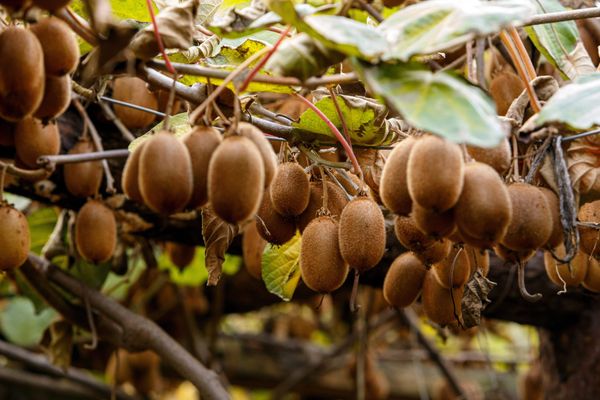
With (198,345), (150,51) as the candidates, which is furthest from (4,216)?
(198,345)

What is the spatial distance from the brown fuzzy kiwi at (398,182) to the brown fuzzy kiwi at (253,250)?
0.57 m

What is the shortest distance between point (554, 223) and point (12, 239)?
0.66 m

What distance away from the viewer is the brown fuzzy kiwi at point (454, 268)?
100 cm

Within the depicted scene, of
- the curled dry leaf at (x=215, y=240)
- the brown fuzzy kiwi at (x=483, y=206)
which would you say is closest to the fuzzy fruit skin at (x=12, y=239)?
the curled dry leaf at (x=215, y=240)

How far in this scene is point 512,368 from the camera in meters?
3.12

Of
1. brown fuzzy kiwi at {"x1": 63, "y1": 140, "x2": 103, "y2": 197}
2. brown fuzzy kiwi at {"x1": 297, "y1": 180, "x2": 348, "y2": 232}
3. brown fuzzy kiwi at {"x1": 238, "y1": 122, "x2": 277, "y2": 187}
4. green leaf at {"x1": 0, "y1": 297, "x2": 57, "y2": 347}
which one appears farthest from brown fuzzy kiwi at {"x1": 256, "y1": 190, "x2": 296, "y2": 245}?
green leaf at {"x1": 0, "y1": 297, "x2": 57, "y2": 347}

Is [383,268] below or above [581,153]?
below

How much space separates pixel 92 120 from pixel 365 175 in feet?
2.13

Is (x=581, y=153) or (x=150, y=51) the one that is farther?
(x=581, y=153)

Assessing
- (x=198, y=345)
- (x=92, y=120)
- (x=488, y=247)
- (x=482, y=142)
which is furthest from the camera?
(x=198, y=345)

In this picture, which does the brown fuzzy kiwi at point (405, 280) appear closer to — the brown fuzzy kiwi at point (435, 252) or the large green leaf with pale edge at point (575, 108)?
the brown fuzzy kiwi at point (435, 252)

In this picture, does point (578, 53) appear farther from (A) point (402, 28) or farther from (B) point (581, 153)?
(A) point (402, 28)

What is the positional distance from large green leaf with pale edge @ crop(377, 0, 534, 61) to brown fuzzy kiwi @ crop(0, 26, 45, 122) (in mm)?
316

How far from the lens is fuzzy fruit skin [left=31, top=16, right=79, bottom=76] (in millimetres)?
764
